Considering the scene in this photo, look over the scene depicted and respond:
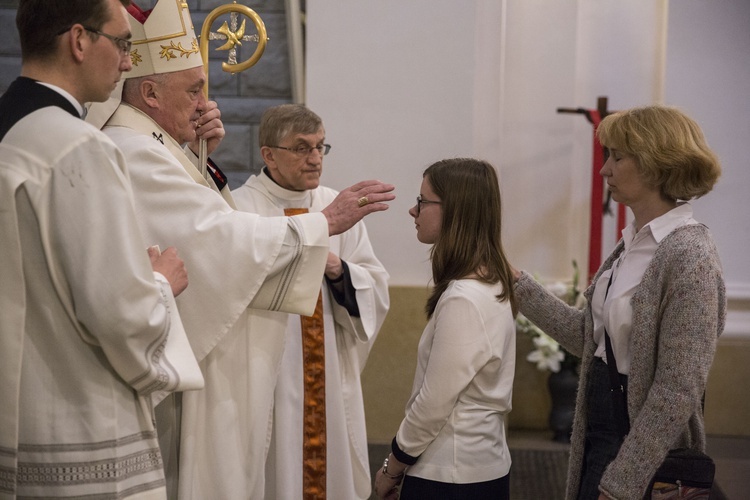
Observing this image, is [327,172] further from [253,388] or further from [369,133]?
[253,388]

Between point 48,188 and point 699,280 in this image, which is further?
point 699,280

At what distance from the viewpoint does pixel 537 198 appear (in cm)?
568

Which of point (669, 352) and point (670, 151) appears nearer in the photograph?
point (669, 352)

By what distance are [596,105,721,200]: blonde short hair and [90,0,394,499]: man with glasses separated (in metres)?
0.70

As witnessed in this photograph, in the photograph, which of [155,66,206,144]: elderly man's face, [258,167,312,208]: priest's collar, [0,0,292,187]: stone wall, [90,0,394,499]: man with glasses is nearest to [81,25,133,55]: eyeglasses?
[90,0,394,499]: man with glasses

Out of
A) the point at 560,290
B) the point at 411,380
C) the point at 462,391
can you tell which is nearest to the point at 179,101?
the point at 462,391

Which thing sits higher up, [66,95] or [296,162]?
[66,95]

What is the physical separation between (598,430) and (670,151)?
2.22ft

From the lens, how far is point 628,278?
86.1 inches

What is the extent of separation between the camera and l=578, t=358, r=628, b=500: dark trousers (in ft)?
7.10

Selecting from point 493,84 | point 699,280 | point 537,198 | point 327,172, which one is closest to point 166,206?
point 699,280

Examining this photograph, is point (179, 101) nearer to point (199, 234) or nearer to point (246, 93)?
point (199, 234)

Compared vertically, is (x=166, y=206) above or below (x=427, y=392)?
above

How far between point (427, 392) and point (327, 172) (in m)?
2.72
